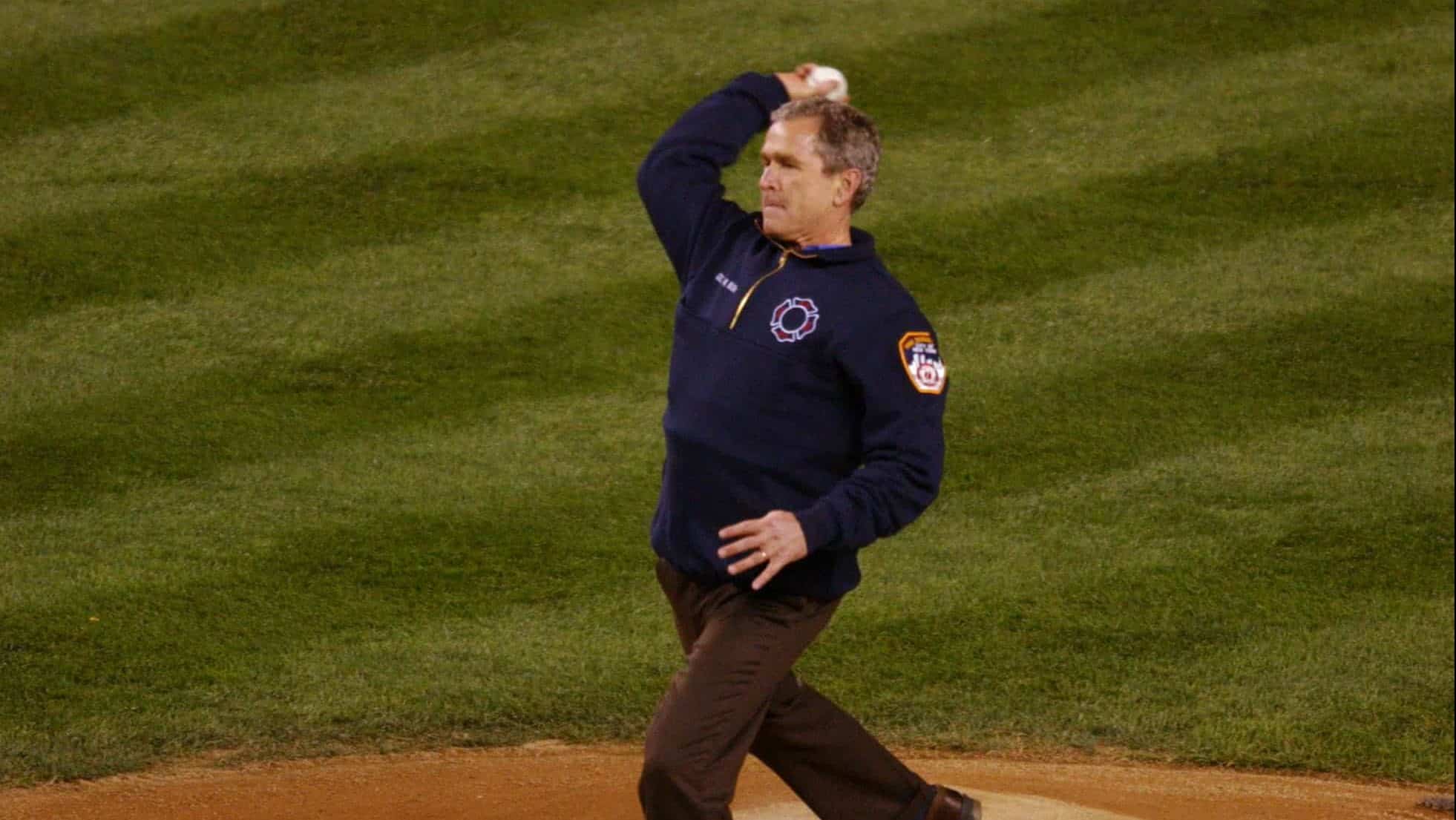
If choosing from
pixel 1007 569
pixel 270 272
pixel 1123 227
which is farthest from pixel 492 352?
pixel 1123 227

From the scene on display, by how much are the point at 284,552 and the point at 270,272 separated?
1964mm

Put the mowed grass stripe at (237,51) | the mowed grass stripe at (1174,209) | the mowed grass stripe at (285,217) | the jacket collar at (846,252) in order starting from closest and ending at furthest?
the jacket collar at (846,252) → the mowed grass stripe at (285,217) → the mowed grass stripe at (1174,209) → the mowed grass stripe at (237,51)

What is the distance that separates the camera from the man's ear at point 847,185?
3.94 metres

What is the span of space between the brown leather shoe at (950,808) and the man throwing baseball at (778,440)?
39 cm

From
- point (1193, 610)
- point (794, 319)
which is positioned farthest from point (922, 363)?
point (1193, 610)

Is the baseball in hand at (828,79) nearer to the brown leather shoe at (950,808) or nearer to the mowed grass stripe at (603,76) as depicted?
the brown leather shoe at (950,808)

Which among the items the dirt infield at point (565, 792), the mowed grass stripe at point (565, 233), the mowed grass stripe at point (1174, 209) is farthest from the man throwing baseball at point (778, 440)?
the mowed grass stripe at point (1174, 209)

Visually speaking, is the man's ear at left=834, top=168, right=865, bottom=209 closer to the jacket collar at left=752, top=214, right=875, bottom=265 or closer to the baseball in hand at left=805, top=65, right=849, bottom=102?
the jacket collar at left=752, top=214, right=875, bottom=265

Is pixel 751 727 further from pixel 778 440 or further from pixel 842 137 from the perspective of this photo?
pixel 842 137

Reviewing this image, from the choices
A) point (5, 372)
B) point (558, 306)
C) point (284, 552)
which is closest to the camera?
point (284, 552)

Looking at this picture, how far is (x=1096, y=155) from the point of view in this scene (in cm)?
922

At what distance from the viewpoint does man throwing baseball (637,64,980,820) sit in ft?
12.2

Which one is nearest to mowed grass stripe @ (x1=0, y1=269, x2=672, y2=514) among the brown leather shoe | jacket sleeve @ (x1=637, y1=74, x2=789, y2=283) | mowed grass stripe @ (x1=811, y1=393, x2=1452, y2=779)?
mowed grass stripe @ (x1=811, y1=393, x2=1452, y2=779)

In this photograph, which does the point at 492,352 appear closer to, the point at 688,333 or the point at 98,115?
the point at 98,115
